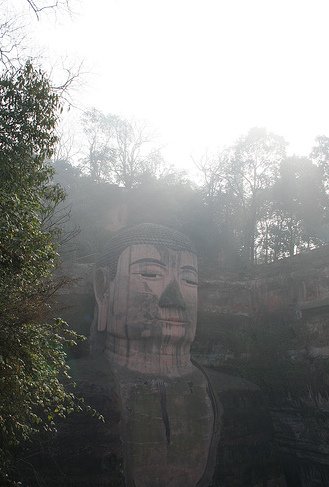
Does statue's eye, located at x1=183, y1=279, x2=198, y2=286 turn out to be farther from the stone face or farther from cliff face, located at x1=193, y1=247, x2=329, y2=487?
cliff face, located at x1=193, y1=247, x2=329, y2=487

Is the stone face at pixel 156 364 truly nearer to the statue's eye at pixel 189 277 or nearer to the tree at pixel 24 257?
the statue's eye at pixel 189 277

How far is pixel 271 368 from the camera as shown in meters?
10.4

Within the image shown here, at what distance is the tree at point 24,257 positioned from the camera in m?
4.39

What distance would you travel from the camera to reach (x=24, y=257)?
451cm

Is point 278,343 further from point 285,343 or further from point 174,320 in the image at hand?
point 174,320

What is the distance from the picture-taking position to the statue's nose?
882 cm

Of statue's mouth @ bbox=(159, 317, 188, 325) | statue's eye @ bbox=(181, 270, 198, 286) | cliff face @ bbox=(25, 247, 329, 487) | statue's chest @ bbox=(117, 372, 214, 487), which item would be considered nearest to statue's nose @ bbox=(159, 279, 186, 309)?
statue's mouth @ bbox=(159, 317, 188, 325)

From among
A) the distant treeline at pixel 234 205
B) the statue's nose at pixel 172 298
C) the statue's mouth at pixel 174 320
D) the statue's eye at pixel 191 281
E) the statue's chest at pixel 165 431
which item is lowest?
the statue's chest at pixel 165 431

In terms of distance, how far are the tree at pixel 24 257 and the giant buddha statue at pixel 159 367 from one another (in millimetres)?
3054

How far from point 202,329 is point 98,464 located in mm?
4596

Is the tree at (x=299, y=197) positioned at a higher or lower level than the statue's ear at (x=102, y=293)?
higher

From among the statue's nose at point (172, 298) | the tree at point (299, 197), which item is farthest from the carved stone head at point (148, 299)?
the tree at point (299, 197)

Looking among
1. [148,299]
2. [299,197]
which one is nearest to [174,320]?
[148,299]

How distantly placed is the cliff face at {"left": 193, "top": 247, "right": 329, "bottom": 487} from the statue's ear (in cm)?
252
